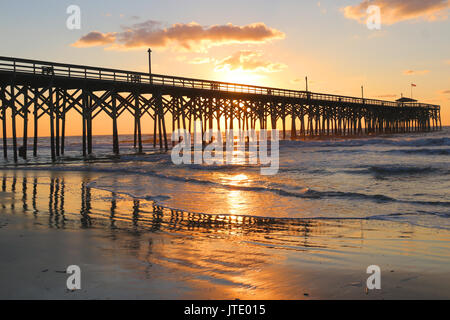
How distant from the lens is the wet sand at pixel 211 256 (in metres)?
3.31

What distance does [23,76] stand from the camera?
19953mm

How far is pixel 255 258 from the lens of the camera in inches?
171

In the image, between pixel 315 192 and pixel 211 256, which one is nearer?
pixel 211 256

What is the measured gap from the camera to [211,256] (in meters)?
4.39

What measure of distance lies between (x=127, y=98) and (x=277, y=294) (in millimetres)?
24371

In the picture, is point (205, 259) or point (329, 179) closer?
point (205, 259)

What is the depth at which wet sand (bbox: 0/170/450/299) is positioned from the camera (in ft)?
10.9

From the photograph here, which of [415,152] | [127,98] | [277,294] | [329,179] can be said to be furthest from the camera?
[127,98]

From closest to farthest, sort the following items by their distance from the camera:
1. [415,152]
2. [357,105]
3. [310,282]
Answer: [310,282] → [415,152] → [357,105]

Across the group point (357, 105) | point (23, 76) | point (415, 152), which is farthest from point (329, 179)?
point (357, 105)

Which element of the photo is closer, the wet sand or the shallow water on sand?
the wet sand

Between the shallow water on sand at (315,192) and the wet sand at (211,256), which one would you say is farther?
the shallow water on sand at (315,192)

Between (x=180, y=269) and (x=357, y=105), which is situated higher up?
(x=357, y=105)
